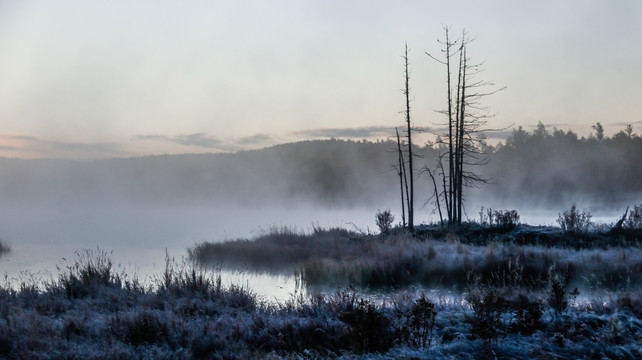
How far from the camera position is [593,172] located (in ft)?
279

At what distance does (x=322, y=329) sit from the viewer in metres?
8.27

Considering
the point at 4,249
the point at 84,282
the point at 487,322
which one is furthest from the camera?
the point at 4,249

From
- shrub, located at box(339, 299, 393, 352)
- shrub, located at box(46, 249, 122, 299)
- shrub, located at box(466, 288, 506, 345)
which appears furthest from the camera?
shrub, located at box(46, 249, 122, 299)

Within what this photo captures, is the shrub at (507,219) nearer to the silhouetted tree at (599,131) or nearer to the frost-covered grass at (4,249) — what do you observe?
the frost-covered grass at (4,249)

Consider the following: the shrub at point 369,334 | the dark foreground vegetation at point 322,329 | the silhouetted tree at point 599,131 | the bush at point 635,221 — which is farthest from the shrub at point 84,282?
the silhouetted tree at point 599,131

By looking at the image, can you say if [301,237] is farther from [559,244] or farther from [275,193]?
[275,193]

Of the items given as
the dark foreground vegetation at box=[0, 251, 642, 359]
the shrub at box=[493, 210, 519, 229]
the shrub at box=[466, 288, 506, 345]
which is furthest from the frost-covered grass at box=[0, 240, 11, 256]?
the shrub at box=[466, 288, 506, 345]

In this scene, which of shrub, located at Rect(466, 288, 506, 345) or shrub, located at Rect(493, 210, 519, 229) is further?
shrub, located at Rect(493, 210, 519, 229)

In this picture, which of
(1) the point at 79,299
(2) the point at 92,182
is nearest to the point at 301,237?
(1) the point at 79,299

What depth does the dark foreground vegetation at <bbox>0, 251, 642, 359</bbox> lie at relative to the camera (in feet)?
20.8

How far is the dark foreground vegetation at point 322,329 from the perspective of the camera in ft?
20.8

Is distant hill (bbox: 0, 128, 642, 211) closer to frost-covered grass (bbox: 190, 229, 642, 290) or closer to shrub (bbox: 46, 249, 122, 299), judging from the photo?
frost-covered grass (bbox: 190, 229, 642, 290)

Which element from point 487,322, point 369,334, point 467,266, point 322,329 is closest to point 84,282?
point 322,329

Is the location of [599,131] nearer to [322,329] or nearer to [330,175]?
[330,175]
